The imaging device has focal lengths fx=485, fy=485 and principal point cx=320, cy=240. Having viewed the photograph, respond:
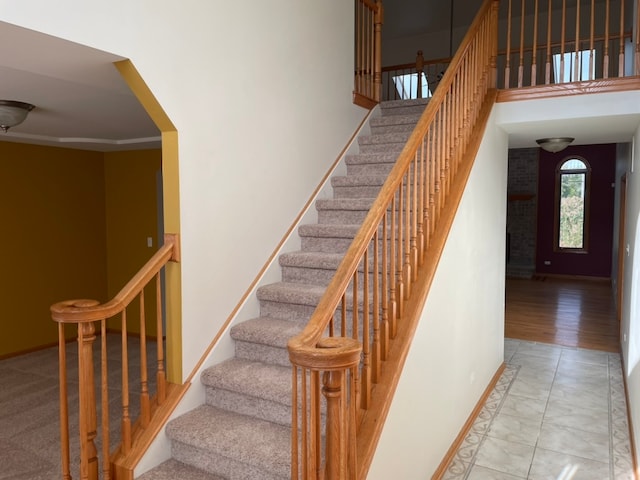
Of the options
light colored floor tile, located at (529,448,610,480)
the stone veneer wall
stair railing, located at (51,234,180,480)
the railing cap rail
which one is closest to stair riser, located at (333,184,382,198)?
the railing cap rail

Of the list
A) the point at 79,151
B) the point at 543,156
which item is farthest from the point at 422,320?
the point at 543,156

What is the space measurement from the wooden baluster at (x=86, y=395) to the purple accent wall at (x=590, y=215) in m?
11.0

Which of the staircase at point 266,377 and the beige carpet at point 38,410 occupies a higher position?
the staircase at point 266,377

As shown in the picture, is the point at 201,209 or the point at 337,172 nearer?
the point at 201,209

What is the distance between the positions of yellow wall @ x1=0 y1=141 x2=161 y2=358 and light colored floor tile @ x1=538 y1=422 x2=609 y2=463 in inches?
162

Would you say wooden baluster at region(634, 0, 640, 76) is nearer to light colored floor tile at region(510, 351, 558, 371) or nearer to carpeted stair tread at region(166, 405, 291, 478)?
light colored floor tile at region(510, 351, 558, 371)

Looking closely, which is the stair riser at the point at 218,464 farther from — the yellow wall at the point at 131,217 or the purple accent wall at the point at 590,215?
the purple accent wall at the point at 590,215

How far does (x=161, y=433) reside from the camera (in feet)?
8.05

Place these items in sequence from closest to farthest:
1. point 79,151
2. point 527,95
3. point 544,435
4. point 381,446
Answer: point 381,446
point 544,435
point 527,95
point 79,151

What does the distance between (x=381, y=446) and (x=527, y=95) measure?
3.09 meters

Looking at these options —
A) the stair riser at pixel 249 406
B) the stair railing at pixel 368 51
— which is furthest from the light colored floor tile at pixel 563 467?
the stair railing at pixel 368 51

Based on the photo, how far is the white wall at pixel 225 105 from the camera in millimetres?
2225

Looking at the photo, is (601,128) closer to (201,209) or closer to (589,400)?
(589,400)

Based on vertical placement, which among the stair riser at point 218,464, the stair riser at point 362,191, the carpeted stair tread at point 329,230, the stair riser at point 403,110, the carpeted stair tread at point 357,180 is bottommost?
the stair riser at point 218,464
